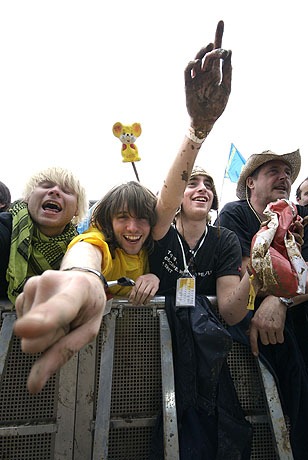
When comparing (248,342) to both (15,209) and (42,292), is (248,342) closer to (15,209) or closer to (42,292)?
(42,292)

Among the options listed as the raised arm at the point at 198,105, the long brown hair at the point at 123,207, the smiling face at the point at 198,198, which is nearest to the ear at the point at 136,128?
the smiling face at the point at 198,198

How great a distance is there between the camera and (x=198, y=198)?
2.17 m

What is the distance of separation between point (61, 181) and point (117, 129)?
64 centimetres

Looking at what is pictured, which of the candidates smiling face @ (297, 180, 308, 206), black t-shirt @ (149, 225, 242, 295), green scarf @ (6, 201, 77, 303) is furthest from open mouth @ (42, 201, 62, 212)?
smiling face @ (297, 180, 308, 206)

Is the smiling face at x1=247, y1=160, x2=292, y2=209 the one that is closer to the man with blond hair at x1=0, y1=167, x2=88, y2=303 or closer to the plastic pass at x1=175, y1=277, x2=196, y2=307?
the plastic pass at x1=175, y1=277, x2=196, y2=307

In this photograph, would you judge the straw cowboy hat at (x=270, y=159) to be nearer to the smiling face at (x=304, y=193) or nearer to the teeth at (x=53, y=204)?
the smiling face at (x=304, y=193)

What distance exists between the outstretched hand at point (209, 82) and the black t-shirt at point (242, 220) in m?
0.84

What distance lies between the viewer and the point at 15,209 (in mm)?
1977

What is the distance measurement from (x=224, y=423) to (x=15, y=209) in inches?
62.7

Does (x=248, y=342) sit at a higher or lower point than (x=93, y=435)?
higher

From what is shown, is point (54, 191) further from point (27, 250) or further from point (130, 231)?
point (130, 231)

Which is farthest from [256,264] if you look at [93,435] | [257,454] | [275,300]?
[93,435]

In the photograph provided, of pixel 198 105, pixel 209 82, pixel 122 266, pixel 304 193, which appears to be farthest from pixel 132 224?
pixel 304 193

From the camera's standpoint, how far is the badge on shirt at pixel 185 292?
165cm
